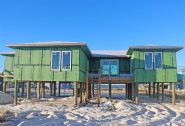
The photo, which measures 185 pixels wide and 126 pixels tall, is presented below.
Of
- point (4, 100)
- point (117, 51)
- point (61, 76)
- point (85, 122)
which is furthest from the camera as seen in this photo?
point (117, 51)

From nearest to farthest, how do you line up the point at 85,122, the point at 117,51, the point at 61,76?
the point at 85,122, the point at 61,76, the point at 117,51

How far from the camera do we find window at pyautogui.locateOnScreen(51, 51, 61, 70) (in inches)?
907

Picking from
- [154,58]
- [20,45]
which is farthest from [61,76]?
[154,58]

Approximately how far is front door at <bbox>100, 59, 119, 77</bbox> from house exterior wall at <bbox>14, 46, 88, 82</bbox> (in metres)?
6.03

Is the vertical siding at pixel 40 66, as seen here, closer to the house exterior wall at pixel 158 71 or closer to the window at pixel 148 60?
the house exterior wall at pixel 158 71

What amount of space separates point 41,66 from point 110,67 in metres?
8.43

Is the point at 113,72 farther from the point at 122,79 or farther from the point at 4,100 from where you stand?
the point at 4,100

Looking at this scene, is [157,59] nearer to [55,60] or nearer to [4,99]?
[55,60]

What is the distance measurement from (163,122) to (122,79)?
10.7 m

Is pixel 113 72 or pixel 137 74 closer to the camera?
pixel 137 74

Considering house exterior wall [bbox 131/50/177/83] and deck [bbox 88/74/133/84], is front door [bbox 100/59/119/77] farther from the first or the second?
house exterior wall [bbox 131/50/177/83]

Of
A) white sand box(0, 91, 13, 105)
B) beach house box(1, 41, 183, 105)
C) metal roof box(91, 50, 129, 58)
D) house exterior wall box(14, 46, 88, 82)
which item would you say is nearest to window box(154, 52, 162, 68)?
beach house box(1, 41, 183, 105)

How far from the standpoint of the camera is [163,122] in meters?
15.0

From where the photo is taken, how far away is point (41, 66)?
76.5 ft
